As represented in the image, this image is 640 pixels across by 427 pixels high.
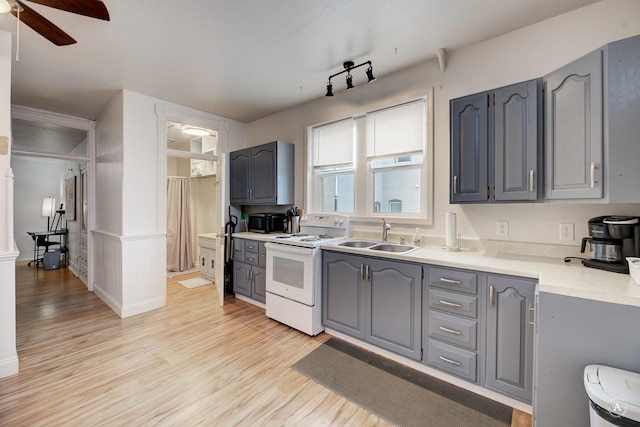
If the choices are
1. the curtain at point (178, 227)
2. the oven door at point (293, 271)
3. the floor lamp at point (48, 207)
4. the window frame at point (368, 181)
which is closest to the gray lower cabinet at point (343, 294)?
the oven door at point (293, 271)

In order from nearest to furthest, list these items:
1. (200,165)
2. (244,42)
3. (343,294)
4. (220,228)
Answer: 1. (244,42)
2. (343,294)
3. (220,228)
4. (200,165)

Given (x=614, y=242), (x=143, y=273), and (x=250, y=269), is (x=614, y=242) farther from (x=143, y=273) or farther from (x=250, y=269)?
(x=143, y=273)

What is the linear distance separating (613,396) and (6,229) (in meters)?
3.68

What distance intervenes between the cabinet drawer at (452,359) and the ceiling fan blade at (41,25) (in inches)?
128

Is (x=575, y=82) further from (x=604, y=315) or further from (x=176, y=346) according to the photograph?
(x=176, y=346)

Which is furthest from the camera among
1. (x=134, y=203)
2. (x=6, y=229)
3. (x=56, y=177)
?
(x=56, y=177)

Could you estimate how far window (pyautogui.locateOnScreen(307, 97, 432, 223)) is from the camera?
8.85ft

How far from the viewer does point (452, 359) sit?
1932mm

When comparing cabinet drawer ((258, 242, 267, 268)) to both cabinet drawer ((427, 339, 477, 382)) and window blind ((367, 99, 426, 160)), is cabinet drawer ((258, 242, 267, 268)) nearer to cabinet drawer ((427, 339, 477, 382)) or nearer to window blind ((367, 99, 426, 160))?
window blind ((367, 99, 426, 160))

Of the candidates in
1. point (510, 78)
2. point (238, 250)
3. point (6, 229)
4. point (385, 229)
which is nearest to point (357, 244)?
point (385, 229)

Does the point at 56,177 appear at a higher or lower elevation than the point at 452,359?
higher

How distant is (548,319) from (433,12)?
2.05 m

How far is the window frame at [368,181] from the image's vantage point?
2.58 m

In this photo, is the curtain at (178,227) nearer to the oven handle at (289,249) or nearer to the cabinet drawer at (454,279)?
the oven handle at (289,249)
